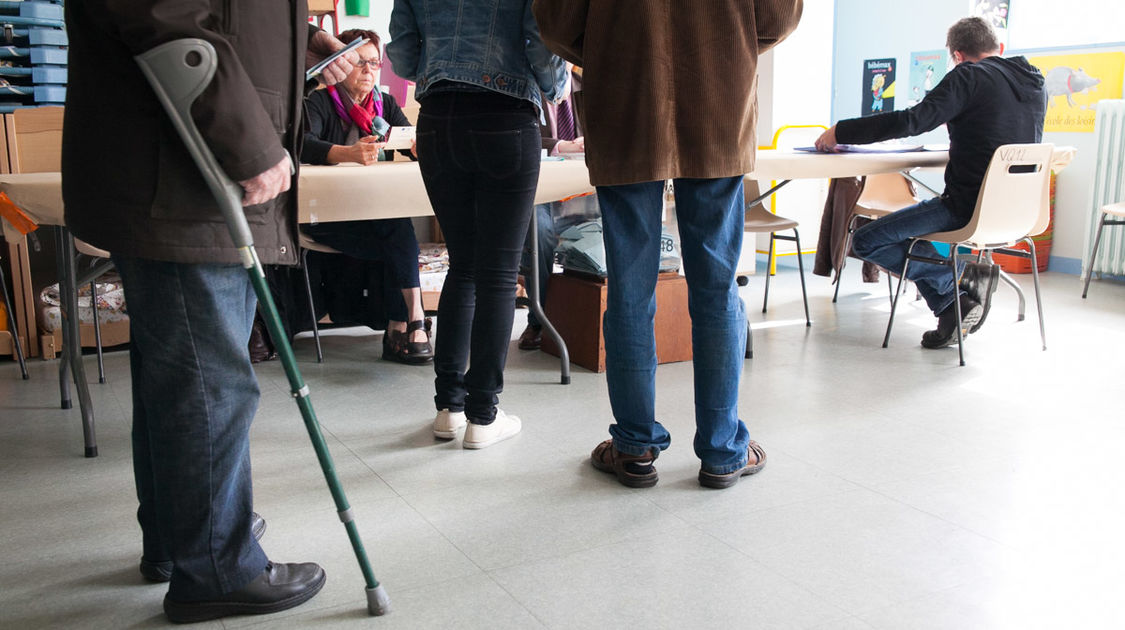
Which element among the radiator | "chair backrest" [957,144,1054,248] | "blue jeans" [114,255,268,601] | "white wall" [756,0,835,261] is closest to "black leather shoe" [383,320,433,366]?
"blue jeans" [114,255,268,601]

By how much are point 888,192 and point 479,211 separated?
9.20 ft

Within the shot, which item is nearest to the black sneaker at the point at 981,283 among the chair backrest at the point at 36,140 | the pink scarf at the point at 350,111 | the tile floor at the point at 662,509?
the tile floor at the point at 662,509

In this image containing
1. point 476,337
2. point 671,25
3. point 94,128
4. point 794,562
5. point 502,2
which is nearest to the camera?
point 94,128

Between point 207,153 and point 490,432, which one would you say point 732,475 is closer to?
point 490,432

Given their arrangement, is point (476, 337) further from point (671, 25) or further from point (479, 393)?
point (671, 25)

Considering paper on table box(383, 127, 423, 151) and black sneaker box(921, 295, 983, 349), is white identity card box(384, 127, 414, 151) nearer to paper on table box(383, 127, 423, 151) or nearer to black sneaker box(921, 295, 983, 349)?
paper on table box(383, 127, 423, 151)

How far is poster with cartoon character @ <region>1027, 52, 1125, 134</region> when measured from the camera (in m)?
5.02

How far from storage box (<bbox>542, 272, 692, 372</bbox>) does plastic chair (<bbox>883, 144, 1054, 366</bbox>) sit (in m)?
0.94

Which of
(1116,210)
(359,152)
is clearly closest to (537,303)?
(359,152)

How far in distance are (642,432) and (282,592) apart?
2.93ft

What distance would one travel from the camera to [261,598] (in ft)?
5.39

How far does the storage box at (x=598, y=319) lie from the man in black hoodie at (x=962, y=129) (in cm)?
82

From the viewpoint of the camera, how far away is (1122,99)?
16.3ft

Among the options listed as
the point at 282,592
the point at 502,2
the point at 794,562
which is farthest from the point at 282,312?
the point at 794,562
